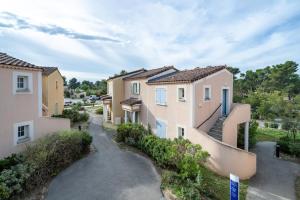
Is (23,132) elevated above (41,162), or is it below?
above

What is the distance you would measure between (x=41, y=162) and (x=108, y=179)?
3903 millimetres

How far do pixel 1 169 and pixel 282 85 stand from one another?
6247 centimetres

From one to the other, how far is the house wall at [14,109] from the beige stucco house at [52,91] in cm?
1079

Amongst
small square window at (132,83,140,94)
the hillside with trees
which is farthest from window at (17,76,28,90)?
the hillside with trees

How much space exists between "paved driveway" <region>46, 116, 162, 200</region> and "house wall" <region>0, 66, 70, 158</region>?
3590mm

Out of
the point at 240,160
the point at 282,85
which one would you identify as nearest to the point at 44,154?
the point at 240,160

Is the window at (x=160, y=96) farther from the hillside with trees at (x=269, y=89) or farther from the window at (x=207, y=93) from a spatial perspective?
the hillside with trees at (x=269, y=89)

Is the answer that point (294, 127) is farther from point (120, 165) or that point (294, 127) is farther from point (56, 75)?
point (56, 75)

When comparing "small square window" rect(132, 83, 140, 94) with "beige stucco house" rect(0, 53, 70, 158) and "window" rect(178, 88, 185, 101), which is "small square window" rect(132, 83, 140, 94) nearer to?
"window" rect(178, 88, 185, 101)

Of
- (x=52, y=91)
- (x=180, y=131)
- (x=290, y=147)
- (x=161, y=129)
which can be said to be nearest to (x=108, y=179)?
(x=180, y=131)

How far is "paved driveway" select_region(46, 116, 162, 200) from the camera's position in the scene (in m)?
10.9

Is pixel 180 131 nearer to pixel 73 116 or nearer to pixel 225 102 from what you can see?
pixel 225 102

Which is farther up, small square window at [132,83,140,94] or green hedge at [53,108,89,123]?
small square window at [132,83,140,94]

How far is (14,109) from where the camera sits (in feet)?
43.0
